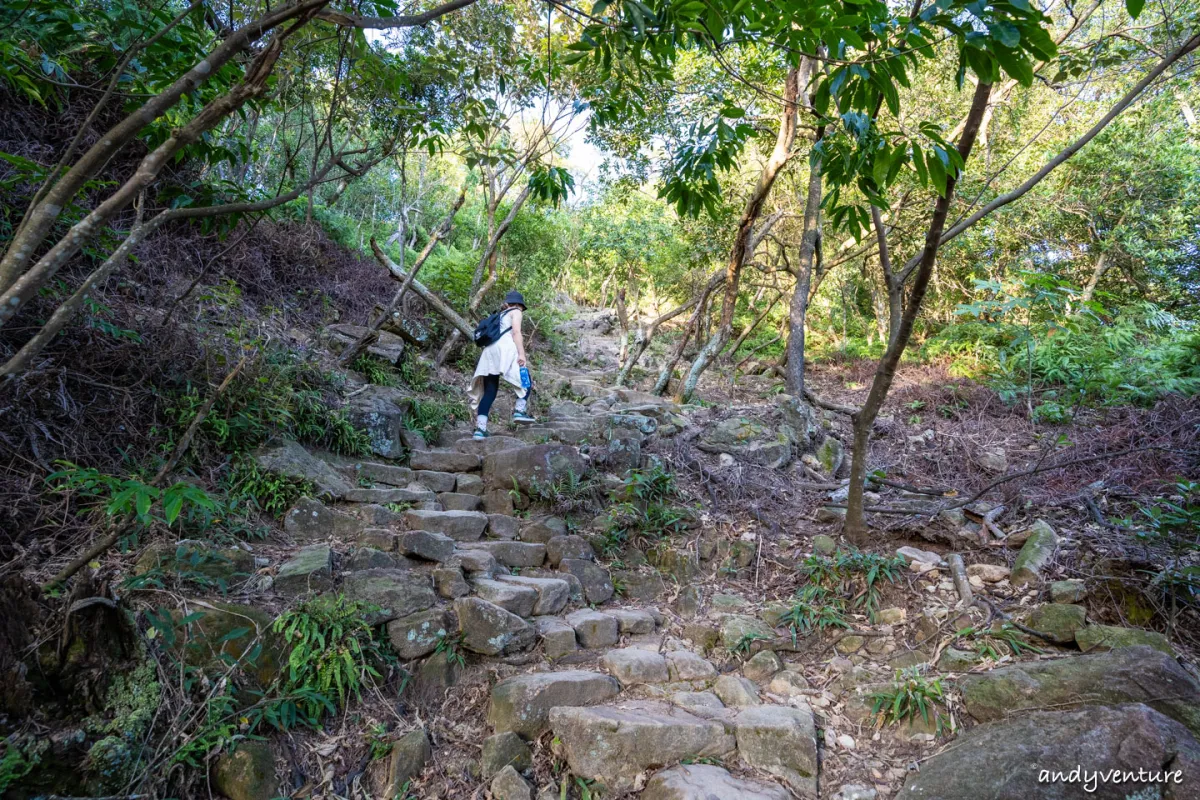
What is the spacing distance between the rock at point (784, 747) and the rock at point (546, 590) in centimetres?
147

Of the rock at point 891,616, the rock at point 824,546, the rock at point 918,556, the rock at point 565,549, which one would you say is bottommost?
the rock at point 891,616

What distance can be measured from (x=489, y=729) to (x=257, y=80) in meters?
3.23

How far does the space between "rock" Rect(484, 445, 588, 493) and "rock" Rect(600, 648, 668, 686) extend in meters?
1.78

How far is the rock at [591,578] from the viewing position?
428 centimetres

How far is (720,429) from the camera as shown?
21.3 feet

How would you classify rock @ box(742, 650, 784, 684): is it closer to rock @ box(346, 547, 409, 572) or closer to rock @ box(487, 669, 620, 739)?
rock @ box(487, 669, 620, 739)

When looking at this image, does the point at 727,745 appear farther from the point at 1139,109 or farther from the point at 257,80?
the point at 1139,109

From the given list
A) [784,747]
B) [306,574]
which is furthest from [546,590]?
[784,747]

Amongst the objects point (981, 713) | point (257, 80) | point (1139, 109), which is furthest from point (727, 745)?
point (1139, 109)

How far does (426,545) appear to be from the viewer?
3945mm

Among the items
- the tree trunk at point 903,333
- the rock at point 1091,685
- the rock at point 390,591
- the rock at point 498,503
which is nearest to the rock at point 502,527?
the rock at point 498,503

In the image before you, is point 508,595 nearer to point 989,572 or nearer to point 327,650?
point 327,650

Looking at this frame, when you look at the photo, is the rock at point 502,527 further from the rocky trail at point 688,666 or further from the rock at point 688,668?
the rock at point 688,668

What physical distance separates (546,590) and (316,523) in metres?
1.73
